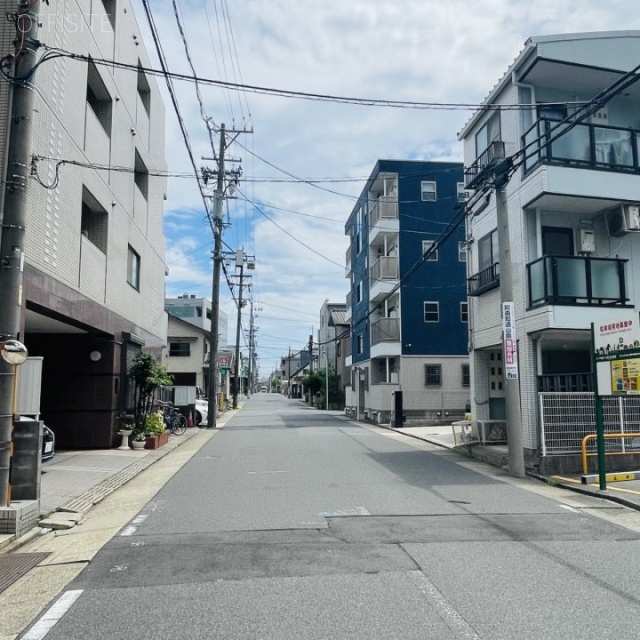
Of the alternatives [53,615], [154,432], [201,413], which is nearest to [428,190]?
[201,413]

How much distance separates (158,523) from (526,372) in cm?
911

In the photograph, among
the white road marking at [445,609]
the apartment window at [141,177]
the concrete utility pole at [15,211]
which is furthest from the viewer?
the apartment window at [141,177]

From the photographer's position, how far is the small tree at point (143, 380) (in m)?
16.8

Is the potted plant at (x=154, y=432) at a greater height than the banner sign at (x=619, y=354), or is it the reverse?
the banner sign at (x=619, y=354)

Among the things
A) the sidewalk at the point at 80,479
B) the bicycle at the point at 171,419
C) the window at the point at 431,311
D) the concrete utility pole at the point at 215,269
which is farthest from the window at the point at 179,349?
the sidewalk at the point at 80,479

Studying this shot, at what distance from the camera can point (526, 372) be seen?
1369cm

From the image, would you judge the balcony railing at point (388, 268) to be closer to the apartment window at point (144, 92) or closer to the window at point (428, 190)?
the window at point (428, 190)

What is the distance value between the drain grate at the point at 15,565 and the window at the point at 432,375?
78.2 feet

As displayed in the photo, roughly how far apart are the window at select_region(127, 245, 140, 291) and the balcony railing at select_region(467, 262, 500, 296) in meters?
10.0

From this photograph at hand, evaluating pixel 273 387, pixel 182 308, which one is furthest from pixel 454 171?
pixel 273 387

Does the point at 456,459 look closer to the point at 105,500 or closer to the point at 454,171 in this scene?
the point at 105,500

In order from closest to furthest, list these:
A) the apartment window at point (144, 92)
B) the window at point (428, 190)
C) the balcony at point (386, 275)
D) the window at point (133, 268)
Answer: the window at point (133, 268) < the apartment window at point (144, 92) < the balcony at point (386, 275) < the window at point (428, 190)

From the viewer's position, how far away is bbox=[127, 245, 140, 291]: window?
59.5ft

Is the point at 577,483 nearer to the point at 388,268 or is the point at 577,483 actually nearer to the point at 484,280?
the point at 484,280
